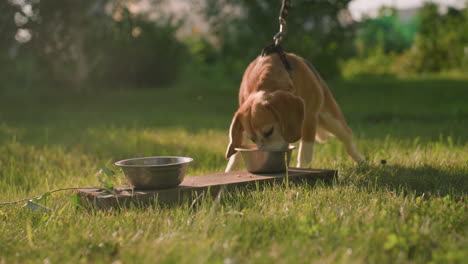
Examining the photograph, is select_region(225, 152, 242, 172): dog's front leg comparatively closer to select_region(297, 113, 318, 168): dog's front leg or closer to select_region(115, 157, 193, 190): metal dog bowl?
select_region(297, 113, 318, 168): dog's front leg

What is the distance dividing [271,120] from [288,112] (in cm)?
14

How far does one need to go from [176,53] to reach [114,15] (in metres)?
3.48

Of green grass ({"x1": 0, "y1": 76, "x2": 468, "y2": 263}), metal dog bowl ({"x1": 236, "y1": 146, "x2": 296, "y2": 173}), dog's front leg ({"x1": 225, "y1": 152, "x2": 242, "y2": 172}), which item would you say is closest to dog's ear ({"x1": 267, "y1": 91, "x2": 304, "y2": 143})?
metal dog bowl ({"x1": 236, "y1": 146, "x2": 296, "y2": 173})

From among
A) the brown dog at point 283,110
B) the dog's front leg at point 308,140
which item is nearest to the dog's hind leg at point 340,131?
the brown dog at point 283,110

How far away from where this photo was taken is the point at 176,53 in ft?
43.5

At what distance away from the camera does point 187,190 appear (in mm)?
2840

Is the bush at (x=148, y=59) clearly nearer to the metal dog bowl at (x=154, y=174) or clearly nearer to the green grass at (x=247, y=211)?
the green grass at (x=247, y=211)

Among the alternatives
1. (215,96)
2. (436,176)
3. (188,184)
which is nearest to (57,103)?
(215,96)

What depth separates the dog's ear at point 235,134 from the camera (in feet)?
11.2

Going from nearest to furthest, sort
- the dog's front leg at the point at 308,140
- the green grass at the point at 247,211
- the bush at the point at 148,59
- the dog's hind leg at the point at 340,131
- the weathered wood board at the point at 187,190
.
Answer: the green grass at the point at 247,211 < the weathered wood board at the point at 187,190 < the dog's front leg at the point at 308,140 < the dog's hind leg at the point at 340,131 < the bush at the point at 148,59

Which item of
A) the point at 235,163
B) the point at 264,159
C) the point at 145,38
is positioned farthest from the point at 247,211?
the point at 145,38

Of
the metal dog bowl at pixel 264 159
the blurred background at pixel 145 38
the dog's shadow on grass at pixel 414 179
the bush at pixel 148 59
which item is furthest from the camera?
the bush at pixel 148 59

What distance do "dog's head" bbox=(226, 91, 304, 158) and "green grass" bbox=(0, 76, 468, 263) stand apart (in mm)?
455

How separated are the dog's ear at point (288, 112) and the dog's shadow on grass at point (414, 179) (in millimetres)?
490
